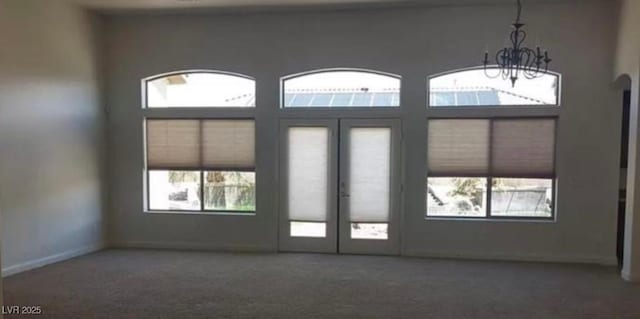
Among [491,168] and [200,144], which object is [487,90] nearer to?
[491,168]

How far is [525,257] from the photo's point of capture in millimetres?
6398

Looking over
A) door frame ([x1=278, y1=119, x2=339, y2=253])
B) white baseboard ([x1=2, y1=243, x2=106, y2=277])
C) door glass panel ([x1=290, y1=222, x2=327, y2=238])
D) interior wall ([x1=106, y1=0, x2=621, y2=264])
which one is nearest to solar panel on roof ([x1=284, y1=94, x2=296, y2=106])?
interior wall ([x1=106, y1=0, x2=621, y2=264])

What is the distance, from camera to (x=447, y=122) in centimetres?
654

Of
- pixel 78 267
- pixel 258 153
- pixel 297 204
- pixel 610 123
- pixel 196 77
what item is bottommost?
pixel 78 267

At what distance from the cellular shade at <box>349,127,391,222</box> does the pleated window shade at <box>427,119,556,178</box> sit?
0.67 m

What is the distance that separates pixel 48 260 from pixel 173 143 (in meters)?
2.29

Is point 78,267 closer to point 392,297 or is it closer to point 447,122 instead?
point 392,297

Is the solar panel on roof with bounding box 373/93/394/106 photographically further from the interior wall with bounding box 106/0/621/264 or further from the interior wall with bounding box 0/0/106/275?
the interior wall with bounding box 0/0/106/275

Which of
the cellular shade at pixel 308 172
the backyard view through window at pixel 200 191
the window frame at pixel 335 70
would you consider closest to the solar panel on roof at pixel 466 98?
the window frame at pixel 335 70

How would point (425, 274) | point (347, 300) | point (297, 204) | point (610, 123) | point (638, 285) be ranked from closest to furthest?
point (347, 300) → point (638, 285) → point (425, 274) → point (610, 123) → point (297, 204)

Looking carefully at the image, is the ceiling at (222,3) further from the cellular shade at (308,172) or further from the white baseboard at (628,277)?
the white baseboard at (628,277)

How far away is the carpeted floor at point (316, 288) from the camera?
14.5ft

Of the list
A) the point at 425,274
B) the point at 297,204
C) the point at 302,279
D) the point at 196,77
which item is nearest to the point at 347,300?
the point at 302,279

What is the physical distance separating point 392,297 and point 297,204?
2.46 metres
